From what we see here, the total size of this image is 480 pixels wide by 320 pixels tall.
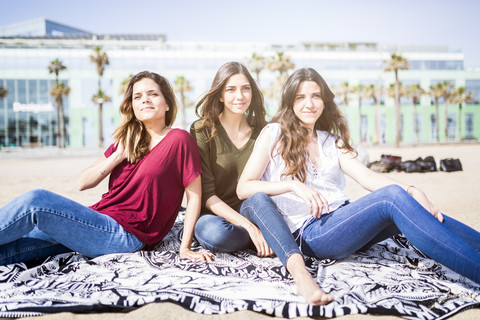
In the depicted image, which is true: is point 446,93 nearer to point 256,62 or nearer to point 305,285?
point 256,62

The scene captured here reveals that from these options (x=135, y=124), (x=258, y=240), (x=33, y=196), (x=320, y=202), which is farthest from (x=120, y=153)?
(x=320, y=202)

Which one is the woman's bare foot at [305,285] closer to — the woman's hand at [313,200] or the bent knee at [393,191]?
the woman's hand at [313,200]

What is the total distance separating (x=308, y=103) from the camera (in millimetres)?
3035

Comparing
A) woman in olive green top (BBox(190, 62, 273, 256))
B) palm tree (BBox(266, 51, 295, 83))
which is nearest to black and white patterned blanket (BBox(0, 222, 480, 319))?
woman in olive green top (BBox(190, 62, 273, 256))

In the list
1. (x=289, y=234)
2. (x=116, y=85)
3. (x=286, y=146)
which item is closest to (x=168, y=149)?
(x=286, y=146)

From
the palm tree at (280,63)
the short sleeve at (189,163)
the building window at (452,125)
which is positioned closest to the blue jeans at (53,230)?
the short sleeve at (189,163)

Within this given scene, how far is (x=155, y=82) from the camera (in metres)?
3.09

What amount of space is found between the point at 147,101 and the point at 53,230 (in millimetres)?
1195

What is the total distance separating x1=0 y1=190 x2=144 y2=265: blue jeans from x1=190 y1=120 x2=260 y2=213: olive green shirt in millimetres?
873

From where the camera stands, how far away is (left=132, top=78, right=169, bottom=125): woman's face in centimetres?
302

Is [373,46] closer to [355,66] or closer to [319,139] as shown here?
[355,66]

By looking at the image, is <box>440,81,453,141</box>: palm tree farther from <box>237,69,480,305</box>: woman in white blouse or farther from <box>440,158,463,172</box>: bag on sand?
<box>237,69,480,305</box>: woman in white blouse

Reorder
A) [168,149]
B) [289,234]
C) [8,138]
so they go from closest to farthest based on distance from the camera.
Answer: [289,234]
[168,149]
[8,138]

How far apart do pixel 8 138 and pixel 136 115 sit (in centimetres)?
4238
